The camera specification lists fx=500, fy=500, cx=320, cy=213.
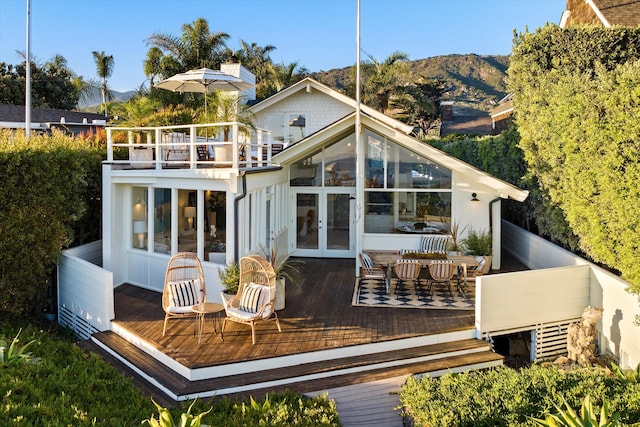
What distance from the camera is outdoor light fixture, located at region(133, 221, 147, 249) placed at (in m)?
11.7

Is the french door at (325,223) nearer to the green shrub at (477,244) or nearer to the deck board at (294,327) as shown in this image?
the green shrub at (477,244)

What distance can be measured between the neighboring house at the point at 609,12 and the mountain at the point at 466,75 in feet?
176

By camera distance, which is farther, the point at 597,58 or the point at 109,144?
the point at 597,58

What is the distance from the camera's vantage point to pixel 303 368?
24.8 ft

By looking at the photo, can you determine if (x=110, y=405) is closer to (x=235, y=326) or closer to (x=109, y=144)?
(x=235, y=326)

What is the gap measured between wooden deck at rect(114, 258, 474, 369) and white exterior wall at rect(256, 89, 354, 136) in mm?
11078

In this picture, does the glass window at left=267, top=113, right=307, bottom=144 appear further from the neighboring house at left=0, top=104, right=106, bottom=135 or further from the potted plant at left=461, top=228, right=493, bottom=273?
the neighboring house at left=0, top=104, right=106, bottom=135

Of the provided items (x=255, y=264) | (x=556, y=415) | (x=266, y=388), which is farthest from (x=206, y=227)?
(x=556, y=415)

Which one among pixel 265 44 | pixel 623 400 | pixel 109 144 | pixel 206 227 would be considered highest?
pixel 265 44

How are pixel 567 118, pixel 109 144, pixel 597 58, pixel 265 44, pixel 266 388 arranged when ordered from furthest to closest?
pixel 265 44 < pixel 597 58 < pixel 109 144 < pixel 567 118 < pixel 266 388

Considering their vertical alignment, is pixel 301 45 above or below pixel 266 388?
above

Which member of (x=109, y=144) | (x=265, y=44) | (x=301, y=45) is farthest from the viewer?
(x=301, y=45)

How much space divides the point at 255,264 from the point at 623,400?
6.23m

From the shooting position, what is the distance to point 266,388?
7152 mm
